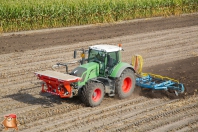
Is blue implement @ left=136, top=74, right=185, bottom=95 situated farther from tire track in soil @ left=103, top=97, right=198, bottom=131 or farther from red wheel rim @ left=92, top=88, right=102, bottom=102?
red wheel rim @ left=92, top=88, right=102, bottom=102

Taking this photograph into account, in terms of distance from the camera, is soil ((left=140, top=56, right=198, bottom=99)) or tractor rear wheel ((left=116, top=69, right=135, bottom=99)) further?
soil ((left=140, top=56, right=198, bottom=99))

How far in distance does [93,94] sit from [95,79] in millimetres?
508

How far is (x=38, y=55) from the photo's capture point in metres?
18.5

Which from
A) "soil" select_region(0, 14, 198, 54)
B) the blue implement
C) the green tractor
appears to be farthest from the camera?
"soil" select_region(0, 14, 198, 54)

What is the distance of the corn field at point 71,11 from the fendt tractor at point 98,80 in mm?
12453

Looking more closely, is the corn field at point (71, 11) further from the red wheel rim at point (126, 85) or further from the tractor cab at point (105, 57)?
the red wheel rim at point (126, 85)

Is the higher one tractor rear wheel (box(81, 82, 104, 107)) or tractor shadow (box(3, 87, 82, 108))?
tractor rear wheel (box(81, 82, 104, 107))

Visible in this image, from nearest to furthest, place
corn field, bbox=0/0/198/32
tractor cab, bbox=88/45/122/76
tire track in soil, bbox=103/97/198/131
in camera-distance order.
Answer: tire track in soil, bbox=103/97/198/131, tractor cab, bbox=88/45/122/76, corn field, bbox=0/0/198/32

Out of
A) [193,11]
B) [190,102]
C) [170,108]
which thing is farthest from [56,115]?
[193,11]

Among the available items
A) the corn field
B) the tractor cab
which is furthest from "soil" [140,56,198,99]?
the corn field

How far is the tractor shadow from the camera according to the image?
12.3 meters

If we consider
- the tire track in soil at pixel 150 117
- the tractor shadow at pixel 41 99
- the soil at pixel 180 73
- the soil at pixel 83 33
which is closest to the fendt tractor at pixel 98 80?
the soil at pixel 180 73

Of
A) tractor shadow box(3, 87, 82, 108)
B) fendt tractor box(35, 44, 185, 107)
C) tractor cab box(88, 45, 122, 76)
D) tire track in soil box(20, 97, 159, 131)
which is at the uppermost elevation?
tractor cab box(88, 45, 122, 76)

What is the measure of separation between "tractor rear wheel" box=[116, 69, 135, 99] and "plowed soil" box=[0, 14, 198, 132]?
22cm
